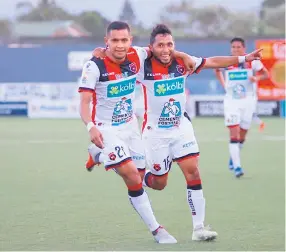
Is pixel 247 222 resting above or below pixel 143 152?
below

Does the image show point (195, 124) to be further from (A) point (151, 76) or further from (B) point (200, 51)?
(A) point (151, 76)

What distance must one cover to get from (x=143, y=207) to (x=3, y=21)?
4104cm

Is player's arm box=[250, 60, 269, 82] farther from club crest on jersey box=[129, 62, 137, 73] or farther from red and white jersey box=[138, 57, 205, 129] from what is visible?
club crest on jersey box=[129, 62, 137, 73]

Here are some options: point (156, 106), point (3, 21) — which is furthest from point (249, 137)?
point (3, 21)

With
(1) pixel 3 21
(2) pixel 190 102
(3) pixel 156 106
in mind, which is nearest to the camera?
(3) pixel 156 106

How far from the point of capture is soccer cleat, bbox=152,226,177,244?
9719mm

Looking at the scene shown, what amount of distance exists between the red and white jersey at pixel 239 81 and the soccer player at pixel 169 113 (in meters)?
6.66

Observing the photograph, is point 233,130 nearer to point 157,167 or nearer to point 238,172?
point 238,172

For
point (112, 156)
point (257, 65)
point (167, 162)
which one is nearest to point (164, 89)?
point (167, 162)

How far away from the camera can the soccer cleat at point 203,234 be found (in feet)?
32.0

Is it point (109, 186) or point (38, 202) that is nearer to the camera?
point (38, 202)

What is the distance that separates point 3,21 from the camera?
1962 inches

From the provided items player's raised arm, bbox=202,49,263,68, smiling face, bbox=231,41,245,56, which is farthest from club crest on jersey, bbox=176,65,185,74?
smiling face, bbox=231,41,245,56

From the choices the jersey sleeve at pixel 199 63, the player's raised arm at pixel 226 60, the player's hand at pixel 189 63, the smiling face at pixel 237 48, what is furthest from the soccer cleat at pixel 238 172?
the player's hand at pixel 189 63
